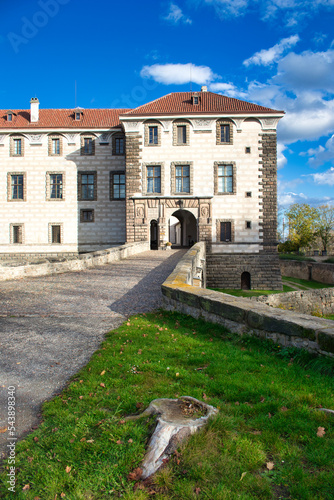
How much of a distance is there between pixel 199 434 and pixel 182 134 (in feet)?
82.8

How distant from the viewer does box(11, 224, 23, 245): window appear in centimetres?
2819

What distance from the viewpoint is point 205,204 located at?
82.9 ft

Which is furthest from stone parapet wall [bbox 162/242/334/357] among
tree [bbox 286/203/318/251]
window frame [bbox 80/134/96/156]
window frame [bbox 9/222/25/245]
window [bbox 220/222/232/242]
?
tree [bbox 286/203/318/251]

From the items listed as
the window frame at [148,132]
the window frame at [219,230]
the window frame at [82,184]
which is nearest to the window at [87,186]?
the window frame at [82,184]

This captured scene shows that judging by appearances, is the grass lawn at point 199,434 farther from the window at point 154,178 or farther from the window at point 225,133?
the window at point 225,133

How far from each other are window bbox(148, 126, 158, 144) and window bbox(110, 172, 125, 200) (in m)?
4.21

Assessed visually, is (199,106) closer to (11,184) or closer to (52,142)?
(52,142)

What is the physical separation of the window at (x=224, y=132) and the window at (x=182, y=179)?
3310 mm

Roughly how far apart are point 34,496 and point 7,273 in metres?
9.63

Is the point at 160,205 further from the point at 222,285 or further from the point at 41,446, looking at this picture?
the point at 41,446

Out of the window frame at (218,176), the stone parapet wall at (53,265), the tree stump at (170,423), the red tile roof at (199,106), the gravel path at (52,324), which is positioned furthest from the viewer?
the window frame at (218,176)

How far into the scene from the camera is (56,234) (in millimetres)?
28266

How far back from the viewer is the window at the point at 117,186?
28.0m

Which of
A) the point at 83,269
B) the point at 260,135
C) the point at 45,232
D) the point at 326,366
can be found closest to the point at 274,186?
the point at 260,135
